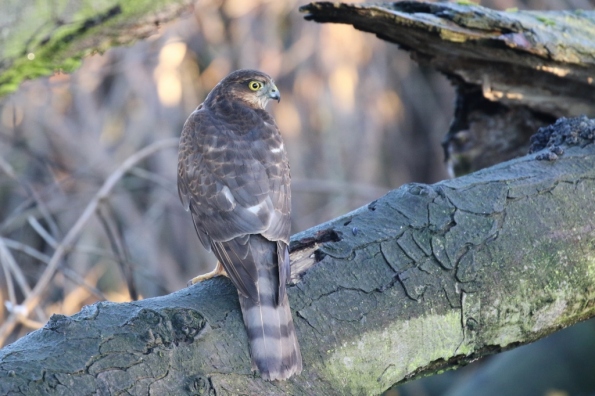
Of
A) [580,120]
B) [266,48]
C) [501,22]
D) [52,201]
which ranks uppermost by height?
[501,22]

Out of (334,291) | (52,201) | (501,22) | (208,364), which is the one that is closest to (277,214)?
(334,291)

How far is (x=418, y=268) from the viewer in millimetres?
2590

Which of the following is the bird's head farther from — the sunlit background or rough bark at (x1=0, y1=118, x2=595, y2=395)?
the sunlit background

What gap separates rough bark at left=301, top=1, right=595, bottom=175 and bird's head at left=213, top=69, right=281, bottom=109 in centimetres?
69

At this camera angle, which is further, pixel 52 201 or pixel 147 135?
pixel 147 135

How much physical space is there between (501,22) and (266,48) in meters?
4.18

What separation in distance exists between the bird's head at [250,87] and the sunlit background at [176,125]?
2.08m

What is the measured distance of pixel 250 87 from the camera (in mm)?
3885

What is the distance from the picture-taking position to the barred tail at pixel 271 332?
7.41ft

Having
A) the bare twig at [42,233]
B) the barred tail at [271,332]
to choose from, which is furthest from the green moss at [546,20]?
the bare twig at [42,233]

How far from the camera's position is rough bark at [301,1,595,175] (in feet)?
10.4

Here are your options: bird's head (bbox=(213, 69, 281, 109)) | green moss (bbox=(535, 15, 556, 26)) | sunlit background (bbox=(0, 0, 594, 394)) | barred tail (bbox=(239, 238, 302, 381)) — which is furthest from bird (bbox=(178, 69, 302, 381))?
sunlit background (bbox=(0, 0, 594, 394))

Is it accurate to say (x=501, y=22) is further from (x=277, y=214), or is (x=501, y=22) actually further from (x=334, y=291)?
(x=334, y=291)

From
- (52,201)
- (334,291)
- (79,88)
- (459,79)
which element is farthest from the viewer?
(79,88)
